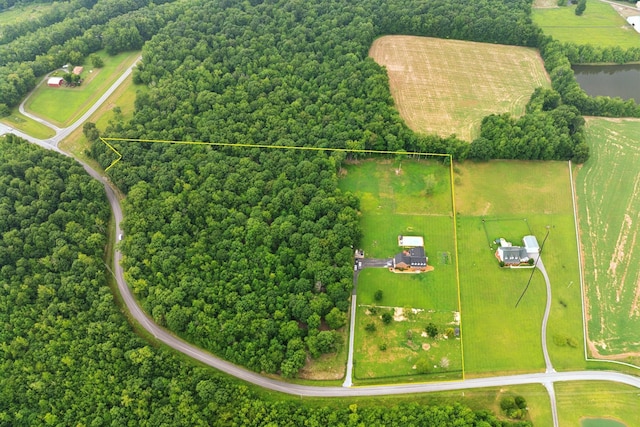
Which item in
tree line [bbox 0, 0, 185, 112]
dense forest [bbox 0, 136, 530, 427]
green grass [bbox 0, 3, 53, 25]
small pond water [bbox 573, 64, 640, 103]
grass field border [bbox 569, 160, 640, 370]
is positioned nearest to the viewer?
dense forest [bbox 0, 136, 530, 427]

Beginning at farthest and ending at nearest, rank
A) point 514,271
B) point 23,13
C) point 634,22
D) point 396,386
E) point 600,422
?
point 23,13 → point 634,22 → point 514,271 → point 396,386 → point 600,422

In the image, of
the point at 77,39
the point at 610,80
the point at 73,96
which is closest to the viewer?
the point at 73,96

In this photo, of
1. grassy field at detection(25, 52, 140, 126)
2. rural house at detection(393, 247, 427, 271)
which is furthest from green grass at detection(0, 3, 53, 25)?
rural house at detection(393, 247, 427, 271)

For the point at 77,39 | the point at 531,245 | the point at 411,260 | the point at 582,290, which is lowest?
the point at 582,290

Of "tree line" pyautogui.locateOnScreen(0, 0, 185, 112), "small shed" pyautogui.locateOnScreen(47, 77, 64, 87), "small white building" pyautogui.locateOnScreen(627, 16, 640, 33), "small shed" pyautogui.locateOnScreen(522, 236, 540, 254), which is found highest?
"tree line" pyautogui.locateOnScreen(0, 0, 185, 112)

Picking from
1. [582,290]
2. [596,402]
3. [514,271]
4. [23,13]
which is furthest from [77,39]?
[596,402]

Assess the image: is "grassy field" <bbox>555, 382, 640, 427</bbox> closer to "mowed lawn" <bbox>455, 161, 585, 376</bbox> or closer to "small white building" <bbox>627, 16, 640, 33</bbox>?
"mowed lawn" <bbox>455, 161, 585, 376</bbox>

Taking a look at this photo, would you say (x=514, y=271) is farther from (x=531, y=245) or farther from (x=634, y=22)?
(x=634, y=22)

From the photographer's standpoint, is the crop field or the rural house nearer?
the crop field
